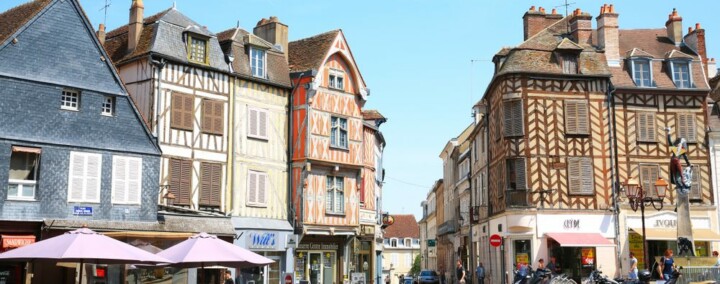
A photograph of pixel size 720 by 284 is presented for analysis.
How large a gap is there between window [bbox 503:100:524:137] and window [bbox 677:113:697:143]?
631 centimetres

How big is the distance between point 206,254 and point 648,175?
2011cm

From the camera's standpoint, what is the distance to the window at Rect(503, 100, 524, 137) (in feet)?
94.1

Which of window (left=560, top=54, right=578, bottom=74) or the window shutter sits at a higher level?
window (left=560, top=54, right=578, bottom=74)

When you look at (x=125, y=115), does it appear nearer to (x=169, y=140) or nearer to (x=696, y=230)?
(x=169, y=140)

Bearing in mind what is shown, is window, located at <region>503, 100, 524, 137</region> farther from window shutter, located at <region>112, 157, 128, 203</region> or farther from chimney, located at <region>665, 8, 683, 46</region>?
window shutter, located at <region>112, 157, 128, 203</region>

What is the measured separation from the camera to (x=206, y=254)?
581 inches

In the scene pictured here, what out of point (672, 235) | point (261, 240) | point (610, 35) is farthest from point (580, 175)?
point (261, 240)

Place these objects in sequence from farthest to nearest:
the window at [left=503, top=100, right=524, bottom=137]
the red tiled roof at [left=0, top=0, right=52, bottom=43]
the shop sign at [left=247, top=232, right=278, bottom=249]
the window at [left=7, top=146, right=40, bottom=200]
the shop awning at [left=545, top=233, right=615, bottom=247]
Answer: the window at [left=503, top=100, right=524, bottom=137] → the shop awning at [left=545, top=233, right=615, bottom=247] → the shop sign at [left=247, top=232, right=278, bottom=249] → the red tiled roof at [left=0, top=0, right=52, bottom=43] → the window at [left=7, top=146, right=40, bottom=200]

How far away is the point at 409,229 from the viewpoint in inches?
3403

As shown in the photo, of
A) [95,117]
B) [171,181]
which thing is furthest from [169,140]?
[95,117]

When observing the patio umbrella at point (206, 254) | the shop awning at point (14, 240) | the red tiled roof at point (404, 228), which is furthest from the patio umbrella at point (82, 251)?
the red tiled roof at point (404, 228)

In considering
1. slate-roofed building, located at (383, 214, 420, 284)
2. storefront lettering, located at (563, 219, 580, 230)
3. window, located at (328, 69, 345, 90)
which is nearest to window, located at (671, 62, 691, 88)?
storefront lettering, located at (563, 219, 580, 230)

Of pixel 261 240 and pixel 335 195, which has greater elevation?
pixel 335 195

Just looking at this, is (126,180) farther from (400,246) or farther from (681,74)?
(400,246)
